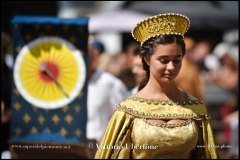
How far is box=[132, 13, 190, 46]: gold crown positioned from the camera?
447 centimetres

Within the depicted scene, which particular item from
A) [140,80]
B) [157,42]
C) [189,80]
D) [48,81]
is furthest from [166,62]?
[189,80]

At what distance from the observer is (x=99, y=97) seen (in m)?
7.45

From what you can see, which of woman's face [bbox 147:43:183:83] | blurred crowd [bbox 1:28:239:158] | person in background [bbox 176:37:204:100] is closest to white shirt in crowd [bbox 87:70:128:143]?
blurred crowd [bbox 1:28:239:158]

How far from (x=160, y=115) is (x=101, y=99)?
9.91ft

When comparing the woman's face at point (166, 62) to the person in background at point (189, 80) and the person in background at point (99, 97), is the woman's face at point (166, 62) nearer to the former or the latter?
the person in background at point (189, 80)

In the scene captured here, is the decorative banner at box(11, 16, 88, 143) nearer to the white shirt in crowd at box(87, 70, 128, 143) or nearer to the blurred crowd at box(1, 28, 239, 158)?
the blurred crowd at box(1, 28, 239, 158)

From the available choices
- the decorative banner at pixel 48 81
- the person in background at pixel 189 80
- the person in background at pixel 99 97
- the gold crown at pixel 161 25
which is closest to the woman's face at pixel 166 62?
the gold crown at pixel 161 25

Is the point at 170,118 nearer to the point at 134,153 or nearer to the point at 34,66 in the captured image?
the point at 134,153

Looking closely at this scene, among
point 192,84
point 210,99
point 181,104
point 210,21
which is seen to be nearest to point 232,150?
point 192,84

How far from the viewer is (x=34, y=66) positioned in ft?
20.7

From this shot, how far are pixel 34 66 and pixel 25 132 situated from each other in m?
0.54

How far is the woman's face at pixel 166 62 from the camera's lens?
4391 mm

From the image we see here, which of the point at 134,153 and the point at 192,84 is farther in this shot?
the point at 192,84

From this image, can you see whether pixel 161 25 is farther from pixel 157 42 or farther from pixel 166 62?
pixel 166 62
